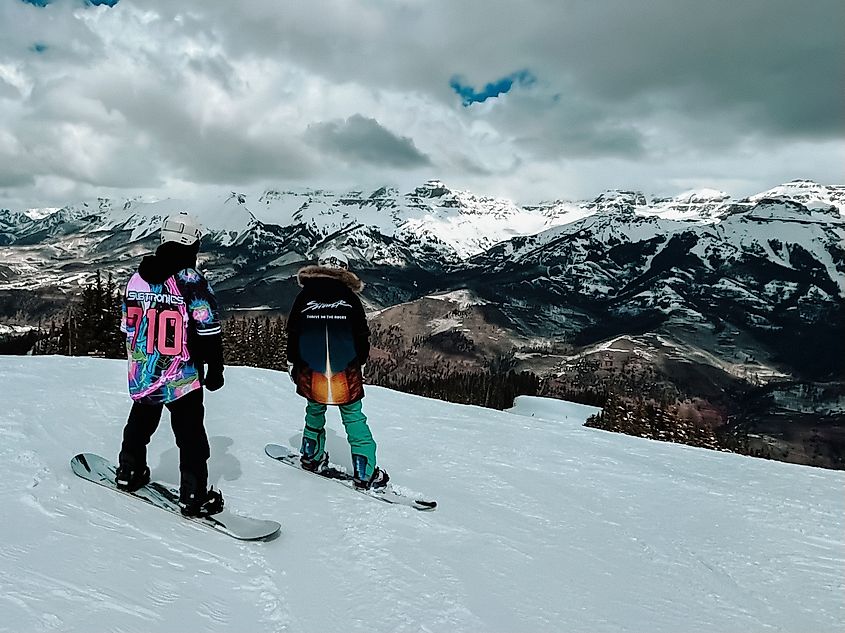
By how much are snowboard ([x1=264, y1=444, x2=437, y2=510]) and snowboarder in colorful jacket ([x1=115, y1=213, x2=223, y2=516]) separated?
2.03 meters

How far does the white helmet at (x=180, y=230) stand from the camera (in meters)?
5.32

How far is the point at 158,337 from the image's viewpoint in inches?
213

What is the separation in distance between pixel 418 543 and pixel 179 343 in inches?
125

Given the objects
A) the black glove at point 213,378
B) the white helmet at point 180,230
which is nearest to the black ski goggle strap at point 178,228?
the white helmet at point 180,230

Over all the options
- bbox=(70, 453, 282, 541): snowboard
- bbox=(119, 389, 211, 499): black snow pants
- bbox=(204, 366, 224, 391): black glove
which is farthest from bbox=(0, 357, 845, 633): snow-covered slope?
bbox=(204, 366, 224, 391): black glove

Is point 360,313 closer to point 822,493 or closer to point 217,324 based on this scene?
point 217,324

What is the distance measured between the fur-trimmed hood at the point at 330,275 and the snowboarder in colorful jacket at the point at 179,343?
1614 mm

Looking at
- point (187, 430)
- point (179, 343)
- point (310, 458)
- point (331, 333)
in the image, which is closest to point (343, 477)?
point (310, 458)

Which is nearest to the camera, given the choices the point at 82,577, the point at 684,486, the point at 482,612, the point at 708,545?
the point at 82,577

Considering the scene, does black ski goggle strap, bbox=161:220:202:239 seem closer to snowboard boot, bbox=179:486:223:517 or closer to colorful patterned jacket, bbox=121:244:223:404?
colorful patterned jacket, bbox=121:244:223:404

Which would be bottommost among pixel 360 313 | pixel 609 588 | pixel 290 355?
pixel 609 588

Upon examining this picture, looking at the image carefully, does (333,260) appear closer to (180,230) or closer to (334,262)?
(334,262)

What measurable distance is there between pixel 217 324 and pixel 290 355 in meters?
1.79

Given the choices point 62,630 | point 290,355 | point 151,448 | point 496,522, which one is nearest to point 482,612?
point 496,522
